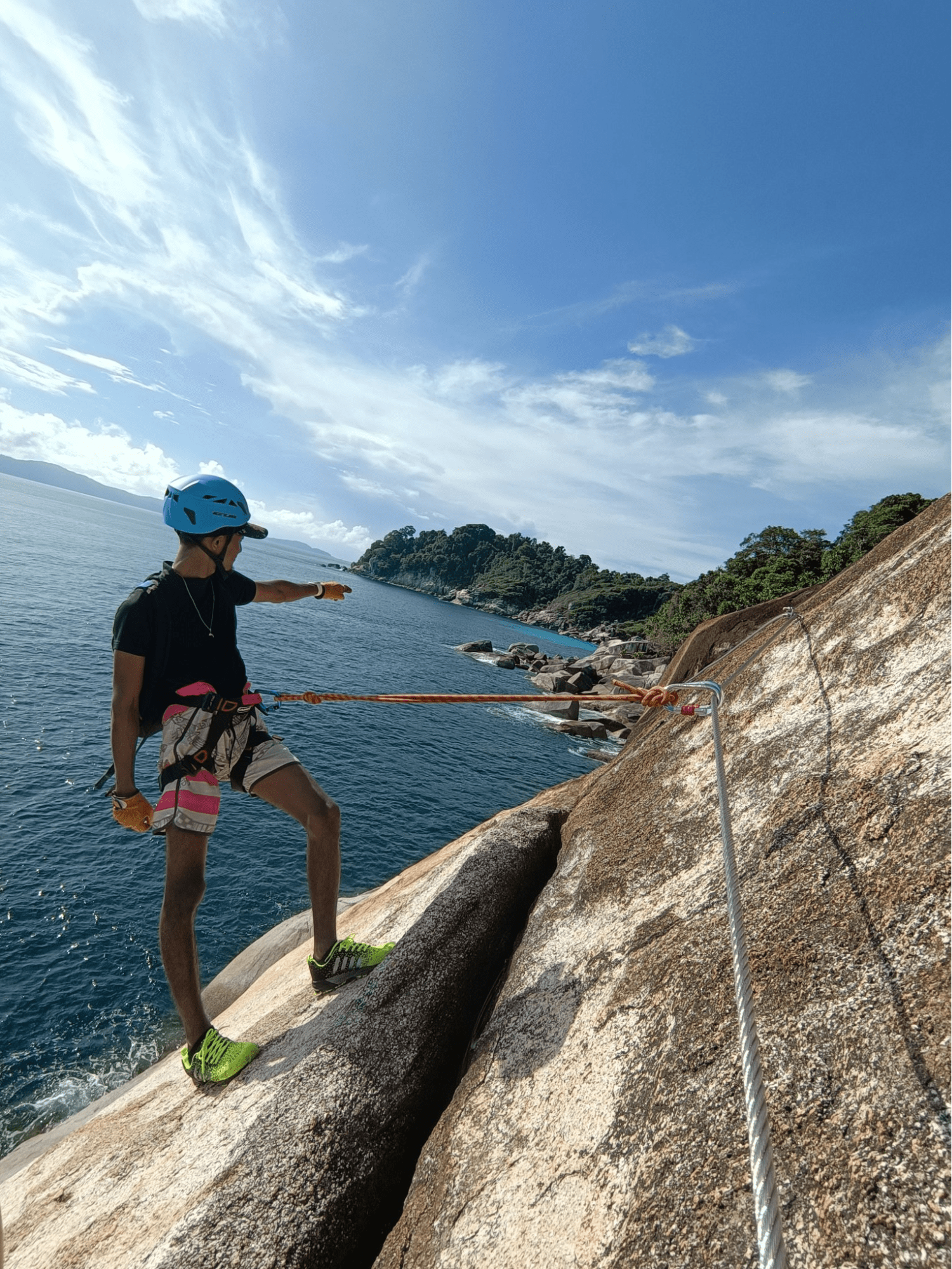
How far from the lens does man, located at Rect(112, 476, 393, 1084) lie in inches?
184

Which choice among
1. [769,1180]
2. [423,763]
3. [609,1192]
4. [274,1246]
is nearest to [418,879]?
[274,1246]

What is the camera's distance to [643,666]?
2672 inches

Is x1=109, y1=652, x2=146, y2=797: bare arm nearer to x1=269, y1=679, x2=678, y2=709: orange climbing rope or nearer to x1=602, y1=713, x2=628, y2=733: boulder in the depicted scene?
x1=269, y1=679, x2=678, y2=709: orange climbing rope

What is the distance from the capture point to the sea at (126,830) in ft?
37.2

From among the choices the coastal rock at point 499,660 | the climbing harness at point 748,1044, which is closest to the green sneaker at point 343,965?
the climbing harness at point 748,1044

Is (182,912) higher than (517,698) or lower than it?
lower

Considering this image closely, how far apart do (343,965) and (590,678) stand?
5536 cm

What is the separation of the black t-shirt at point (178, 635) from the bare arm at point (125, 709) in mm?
95

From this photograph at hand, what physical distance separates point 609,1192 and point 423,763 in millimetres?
27611

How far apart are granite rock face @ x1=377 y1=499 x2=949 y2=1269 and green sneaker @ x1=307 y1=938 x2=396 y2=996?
4.55 ft

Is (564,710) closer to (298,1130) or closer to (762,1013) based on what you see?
(298,1130)

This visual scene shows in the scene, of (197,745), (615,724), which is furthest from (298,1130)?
(615,724)

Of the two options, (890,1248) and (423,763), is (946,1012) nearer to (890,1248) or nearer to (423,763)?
(890,1248)

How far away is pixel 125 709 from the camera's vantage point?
4.59 metres
